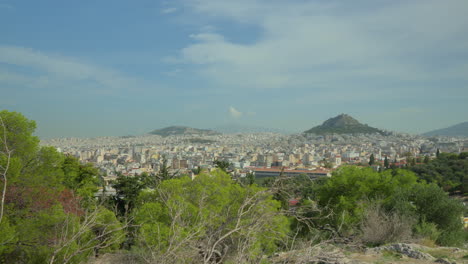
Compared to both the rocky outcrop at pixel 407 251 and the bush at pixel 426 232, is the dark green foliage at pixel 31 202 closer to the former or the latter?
the rocky outcrop at pixel 407 251

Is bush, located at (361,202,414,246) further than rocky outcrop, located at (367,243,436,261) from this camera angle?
Yes

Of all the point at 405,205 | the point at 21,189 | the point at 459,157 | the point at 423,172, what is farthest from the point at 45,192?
the point at 459,157

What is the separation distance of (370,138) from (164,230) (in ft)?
568

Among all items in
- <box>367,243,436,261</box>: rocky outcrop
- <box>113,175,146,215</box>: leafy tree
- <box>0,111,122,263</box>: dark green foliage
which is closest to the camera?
<box>367,243,436,261</box>: rocky outcrop

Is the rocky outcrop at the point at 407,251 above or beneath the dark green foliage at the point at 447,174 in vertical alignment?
above

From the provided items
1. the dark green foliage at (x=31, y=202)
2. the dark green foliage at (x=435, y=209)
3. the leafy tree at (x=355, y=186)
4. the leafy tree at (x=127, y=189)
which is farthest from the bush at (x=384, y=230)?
the leafy tree at (x=127, y=189)

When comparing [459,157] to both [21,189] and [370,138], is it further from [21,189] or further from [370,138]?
[370,138]

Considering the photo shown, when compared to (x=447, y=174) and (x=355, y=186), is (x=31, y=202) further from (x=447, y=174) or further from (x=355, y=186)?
(x=447, y=174)

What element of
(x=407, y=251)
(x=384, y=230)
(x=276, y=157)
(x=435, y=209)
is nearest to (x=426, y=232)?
(x=384, y=230)

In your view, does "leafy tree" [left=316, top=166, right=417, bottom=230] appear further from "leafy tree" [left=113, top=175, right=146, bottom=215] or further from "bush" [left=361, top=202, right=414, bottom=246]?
"leafy tree" [left=113, top=175, right=146, bottom=215]

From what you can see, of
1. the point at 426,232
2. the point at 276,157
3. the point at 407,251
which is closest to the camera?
the point at 407,251

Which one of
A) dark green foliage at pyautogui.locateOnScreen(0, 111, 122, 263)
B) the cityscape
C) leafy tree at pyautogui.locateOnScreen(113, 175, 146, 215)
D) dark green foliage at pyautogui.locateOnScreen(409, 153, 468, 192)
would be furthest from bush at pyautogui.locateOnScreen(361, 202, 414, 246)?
dark green foliage at pyautogui.locateOnScreen(409, 153, 468, 192)

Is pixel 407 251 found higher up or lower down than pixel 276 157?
higher up

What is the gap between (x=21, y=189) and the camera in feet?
37.6
